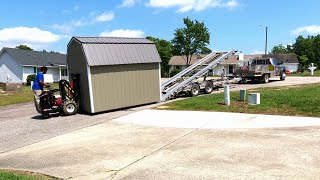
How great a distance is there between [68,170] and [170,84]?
13293mm

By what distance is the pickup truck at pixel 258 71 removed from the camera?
2572cm

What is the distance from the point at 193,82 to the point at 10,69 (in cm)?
4059

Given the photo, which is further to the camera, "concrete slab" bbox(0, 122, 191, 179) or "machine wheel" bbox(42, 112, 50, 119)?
"machine wheel" bbox(42, 112, 50, 119)

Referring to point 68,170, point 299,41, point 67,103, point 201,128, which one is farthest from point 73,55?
point 299,41

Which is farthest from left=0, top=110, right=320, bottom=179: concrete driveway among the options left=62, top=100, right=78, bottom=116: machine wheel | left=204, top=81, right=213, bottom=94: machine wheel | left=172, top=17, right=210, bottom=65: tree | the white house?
left=172, top=17, right=210, bottom=65: tree

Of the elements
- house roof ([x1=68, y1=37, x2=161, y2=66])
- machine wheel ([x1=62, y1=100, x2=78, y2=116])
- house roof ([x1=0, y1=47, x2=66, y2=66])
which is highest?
house roof ([x1=0, y1=47, x2=66, y2=66])

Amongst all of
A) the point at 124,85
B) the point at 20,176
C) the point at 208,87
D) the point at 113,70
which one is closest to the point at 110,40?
the point at 113,70

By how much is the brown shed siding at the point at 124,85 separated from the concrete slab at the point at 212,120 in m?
1.71

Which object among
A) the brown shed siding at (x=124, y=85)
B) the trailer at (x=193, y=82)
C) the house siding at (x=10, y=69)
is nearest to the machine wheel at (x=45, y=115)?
the brown shed siding at (x=124, y=85)

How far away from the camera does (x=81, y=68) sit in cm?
1536

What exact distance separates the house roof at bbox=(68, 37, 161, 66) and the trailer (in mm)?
2358

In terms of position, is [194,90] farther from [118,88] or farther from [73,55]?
[73,55]

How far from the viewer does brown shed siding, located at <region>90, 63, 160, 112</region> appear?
1510 centimetres

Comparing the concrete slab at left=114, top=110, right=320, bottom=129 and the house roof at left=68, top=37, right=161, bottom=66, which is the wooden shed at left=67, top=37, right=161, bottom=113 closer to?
the house roof at left=68, top=37, right=161, bottom=66
